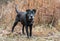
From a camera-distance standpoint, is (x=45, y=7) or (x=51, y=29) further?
(x=45, y=7)

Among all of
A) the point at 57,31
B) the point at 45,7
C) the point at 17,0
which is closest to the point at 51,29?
the point at 57,31

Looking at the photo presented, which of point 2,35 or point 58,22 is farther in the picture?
point 58,22

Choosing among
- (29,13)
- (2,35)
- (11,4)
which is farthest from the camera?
(11,4)

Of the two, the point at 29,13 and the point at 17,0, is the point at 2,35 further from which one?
the point at 17,0

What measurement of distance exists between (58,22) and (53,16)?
0.40 m

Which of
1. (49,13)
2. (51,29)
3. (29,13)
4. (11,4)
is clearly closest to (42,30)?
(51,29)

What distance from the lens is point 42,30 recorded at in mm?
10766

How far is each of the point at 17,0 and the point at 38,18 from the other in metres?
1.54

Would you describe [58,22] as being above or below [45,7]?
below

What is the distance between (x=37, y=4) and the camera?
12.0 m

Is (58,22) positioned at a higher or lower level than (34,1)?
lower

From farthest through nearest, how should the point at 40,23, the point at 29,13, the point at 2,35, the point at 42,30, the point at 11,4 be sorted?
the point at 11,4 → the point at 40,23 → the point at 42,30 → the point at 2,35 → the point at 29,13

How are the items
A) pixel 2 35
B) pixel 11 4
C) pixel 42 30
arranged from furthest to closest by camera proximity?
pixel 11 4 → pixel 42 30 → pixel 2 35

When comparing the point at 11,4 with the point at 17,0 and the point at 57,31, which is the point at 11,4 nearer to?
the point at 17,0
